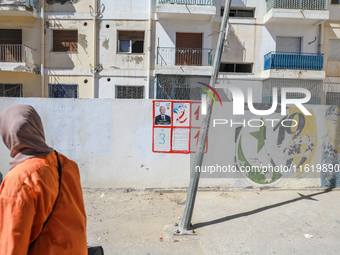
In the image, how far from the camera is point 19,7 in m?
13.7

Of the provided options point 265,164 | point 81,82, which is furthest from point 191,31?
point 265,164

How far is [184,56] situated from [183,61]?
275 millimetres

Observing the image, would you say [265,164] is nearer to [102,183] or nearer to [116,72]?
[102,183]

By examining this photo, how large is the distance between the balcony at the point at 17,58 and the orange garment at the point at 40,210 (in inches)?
573

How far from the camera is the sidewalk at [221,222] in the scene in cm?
369

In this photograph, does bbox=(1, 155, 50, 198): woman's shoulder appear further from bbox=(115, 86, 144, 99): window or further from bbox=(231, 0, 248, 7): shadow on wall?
bbox=(231, 0, 248, 7): shadow on wall

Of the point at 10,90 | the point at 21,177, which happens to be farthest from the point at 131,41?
the point at 21,177

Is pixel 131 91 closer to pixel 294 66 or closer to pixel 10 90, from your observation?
pixel 10 90

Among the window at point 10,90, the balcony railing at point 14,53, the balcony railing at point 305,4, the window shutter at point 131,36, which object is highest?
the balcony railing at point 305,4

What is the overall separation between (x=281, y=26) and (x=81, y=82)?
1157cm

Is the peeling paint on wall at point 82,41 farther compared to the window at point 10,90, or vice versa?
the window at point 10,90

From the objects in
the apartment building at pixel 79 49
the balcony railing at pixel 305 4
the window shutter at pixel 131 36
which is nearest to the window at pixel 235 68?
the balcony railing at pixel 305 4

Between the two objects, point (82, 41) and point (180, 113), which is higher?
point (82, 41)

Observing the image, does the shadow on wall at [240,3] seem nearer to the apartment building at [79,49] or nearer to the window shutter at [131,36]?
the apartment building at [79,49]
